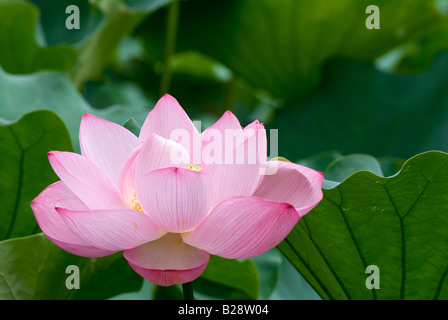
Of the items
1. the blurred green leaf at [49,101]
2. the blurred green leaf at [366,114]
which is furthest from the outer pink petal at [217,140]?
the blurred green leaf at [366,114]

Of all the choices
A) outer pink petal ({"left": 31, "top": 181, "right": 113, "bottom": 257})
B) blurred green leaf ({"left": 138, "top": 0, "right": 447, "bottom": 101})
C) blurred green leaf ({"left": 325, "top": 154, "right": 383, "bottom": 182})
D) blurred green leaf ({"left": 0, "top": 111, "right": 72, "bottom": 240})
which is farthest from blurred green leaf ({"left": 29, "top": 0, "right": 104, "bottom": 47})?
outer pink petal ({"left": 31, "top": 181, "right": 113, "bottom": 257})

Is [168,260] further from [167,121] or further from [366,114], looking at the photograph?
[366,114]

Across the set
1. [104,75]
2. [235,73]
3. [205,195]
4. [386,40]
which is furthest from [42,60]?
[205,195]

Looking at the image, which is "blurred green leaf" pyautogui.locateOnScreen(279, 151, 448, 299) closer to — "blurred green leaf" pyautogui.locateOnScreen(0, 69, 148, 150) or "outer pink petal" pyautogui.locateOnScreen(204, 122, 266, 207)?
"outer pink petal" pyautogui.locateOnScreen(204, 122, 266, 207)

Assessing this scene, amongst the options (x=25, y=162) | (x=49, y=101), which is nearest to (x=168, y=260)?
(x=25, y=162)

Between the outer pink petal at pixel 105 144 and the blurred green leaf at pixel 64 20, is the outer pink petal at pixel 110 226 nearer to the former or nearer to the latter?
the outer pink petal at pixel 105 144
